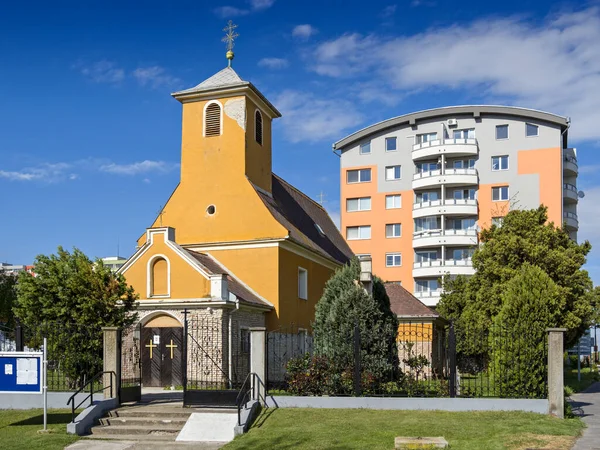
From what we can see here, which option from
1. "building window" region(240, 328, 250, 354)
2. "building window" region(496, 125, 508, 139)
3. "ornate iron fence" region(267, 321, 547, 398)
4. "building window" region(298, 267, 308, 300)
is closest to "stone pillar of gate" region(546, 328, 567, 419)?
"ornate iron fence" region(267, 321, 547, 398)

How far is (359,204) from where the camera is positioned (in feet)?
177

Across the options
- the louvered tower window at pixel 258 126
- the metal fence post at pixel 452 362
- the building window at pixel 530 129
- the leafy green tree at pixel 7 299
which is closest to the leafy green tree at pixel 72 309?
the metal fence post at pixel 452 362

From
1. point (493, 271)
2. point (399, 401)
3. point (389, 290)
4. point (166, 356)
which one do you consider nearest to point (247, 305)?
point (166, 356)

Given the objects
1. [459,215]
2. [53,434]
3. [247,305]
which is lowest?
[53,434]

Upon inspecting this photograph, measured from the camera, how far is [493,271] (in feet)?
93.6

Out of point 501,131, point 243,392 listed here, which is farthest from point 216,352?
point 501,131

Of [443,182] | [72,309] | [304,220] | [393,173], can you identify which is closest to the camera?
[72,309]

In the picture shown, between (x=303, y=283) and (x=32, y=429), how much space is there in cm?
1558

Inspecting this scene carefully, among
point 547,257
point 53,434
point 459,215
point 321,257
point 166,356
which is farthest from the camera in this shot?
point 459,215

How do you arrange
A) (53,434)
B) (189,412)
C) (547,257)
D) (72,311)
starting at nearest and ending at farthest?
(53,434)
(189,412)
(72,311)
(547,257)

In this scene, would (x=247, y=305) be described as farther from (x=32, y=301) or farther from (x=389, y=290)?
(x=389, y=290)

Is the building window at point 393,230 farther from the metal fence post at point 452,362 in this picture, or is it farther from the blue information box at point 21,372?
the blue information box at point 21,372

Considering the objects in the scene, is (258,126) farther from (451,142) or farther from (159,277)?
(451,142)

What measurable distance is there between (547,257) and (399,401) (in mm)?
14390
